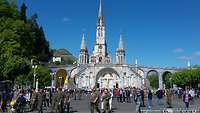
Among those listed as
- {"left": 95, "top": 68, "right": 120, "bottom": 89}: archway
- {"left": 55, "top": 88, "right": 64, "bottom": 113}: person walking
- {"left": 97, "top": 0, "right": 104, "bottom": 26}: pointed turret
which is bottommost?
{"left": 55, "top": 88, "right": 64, "bottom": 113}: person walking

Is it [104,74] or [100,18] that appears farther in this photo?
[100,18]

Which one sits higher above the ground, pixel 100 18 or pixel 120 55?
pixel 100 18

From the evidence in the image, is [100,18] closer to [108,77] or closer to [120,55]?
[120,55]

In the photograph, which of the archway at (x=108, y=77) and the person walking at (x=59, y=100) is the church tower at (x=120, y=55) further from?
the person walking at (x=59, y=100)

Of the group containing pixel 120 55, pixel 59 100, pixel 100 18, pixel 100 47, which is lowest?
pixel 59 100

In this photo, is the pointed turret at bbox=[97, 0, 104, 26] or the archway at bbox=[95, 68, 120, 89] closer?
the archway at bbox=[95, 68, 120, 89]

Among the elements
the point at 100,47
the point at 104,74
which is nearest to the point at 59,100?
the point at 104,74

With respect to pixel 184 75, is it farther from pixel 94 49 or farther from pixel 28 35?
pixel 28 35

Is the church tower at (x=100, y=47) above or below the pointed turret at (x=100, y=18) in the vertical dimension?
below

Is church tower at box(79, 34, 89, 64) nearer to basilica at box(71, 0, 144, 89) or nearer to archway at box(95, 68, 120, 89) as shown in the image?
basilica at box(71, 0, 144, 89)

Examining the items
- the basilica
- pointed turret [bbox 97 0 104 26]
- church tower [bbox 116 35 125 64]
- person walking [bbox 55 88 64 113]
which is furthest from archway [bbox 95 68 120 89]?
person walking [bbox 55 88 64 113]

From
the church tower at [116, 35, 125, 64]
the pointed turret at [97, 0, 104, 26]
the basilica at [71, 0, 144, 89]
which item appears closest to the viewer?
the basilica at [71, 0, 144, 89]

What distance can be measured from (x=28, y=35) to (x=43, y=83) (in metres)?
21.9

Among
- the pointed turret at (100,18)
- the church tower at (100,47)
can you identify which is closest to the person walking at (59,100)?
the church tower at (100,47)
